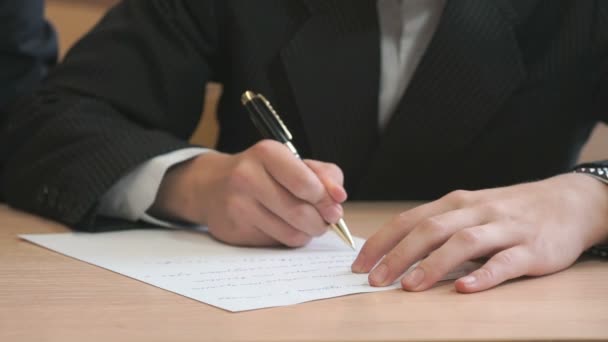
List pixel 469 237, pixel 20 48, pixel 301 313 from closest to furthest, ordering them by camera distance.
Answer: pixel 301 313
pixel 469 237
pixel 20 48

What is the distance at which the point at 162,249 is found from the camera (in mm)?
804

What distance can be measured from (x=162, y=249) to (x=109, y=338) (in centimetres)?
30

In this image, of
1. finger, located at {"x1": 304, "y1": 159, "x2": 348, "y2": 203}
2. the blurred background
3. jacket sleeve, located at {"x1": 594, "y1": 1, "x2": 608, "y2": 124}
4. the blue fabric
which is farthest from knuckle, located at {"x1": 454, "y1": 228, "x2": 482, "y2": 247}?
the blurred background

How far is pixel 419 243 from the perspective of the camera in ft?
2.22

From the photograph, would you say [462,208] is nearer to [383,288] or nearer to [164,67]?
[383,288]

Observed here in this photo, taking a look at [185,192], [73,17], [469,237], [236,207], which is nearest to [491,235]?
[469,237]

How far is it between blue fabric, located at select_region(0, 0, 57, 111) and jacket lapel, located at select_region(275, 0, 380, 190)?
1.68ft

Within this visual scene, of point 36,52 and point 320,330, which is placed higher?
point 320,330

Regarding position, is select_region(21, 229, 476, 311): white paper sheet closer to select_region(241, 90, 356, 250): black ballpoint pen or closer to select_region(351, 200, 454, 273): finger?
select_region(351, 200, 454, 273): finger

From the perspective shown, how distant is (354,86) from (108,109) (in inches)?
12.9

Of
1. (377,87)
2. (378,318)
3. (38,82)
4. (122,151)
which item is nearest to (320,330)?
(378,318)

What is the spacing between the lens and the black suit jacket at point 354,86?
3.44 feet

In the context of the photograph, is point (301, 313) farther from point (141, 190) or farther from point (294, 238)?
point (141, 190)

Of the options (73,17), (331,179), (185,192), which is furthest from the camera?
(73,17)
